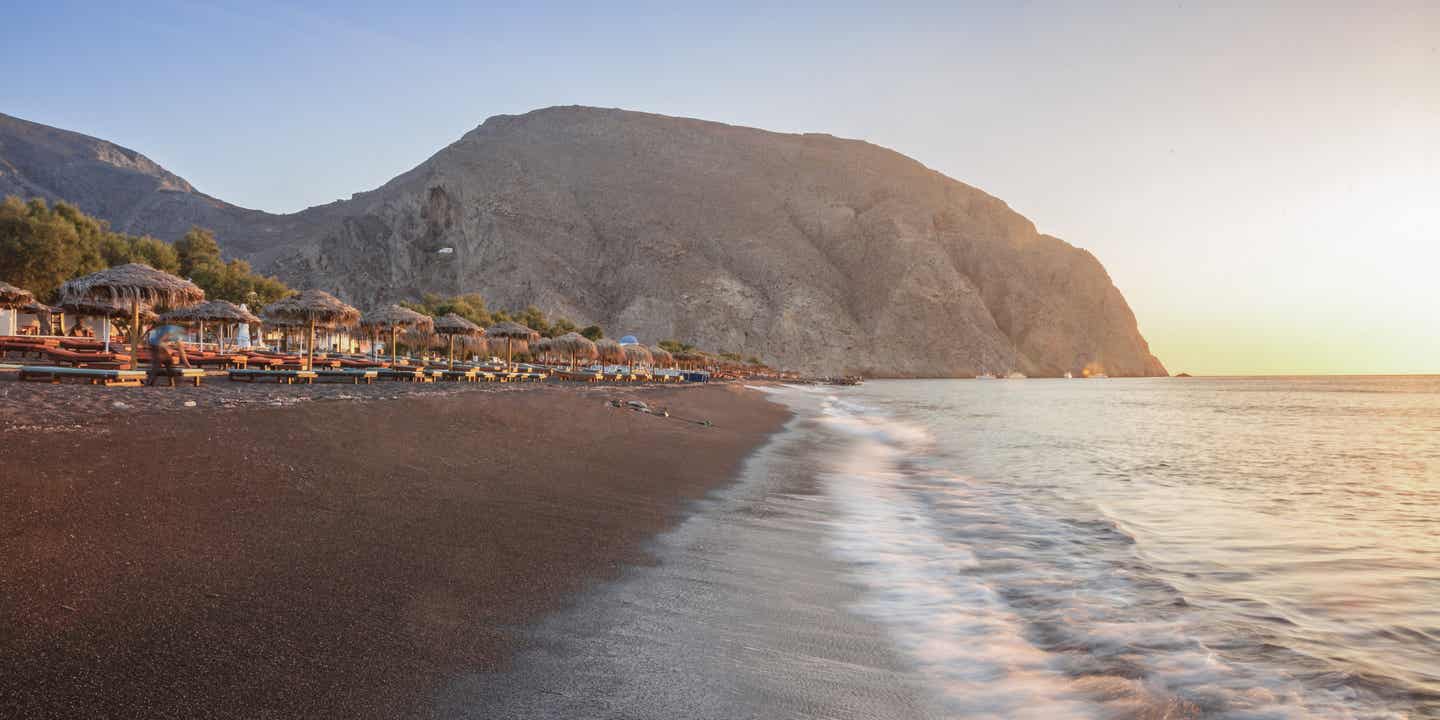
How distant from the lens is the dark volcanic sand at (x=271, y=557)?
2885 mm

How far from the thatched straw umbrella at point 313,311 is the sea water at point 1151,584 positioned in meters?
16.2

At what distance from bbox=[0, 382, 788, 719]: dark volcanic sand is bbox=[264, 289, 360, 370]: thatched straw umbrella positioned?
15027mm

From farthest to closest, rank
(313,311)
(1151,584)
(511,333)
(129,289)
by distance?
(511,333) < (313,311) < (129,289) < (1151,584)

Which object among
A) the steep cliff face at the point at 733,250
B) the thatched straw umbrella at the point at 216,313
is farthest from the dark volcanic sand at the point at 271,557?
the steep cliff face at the point at 733,250

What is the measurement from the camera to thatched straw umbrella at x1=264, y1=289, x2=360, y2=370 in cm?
2231

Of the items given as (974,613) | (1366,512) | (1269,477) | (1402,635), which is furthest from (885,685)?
(1269,477)

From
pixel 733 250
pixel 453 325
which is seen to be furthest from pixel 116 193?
pixel 453 325

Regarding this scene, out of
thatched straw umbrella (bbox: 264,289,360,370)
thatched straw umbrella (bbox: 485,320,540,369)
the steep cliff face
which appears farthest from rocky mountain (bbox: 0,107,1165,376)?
thatched straw umbrella (bbox: 264,289,360,370)

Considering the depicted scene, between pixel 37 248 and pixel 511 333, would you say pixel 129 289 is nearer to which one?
pixel 511 333

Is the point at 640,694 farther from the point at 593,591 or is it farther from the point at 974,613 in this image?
the point at 974,613

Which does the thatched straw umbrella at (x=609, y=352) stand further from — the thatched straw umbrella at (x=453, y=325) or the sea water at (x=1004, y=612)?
the sea water at (x=1004, y=612)

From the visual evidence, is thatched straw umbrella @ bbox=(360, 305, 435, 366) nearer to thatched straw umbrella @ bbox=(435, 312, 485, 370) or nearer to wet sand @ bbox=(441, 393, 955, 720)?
thatched straw umbrella @ bbox=(435, 312, 485, 370)

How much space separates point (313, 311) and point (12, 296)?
7770 millimetres

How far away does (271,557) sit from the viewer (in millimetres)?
4188
